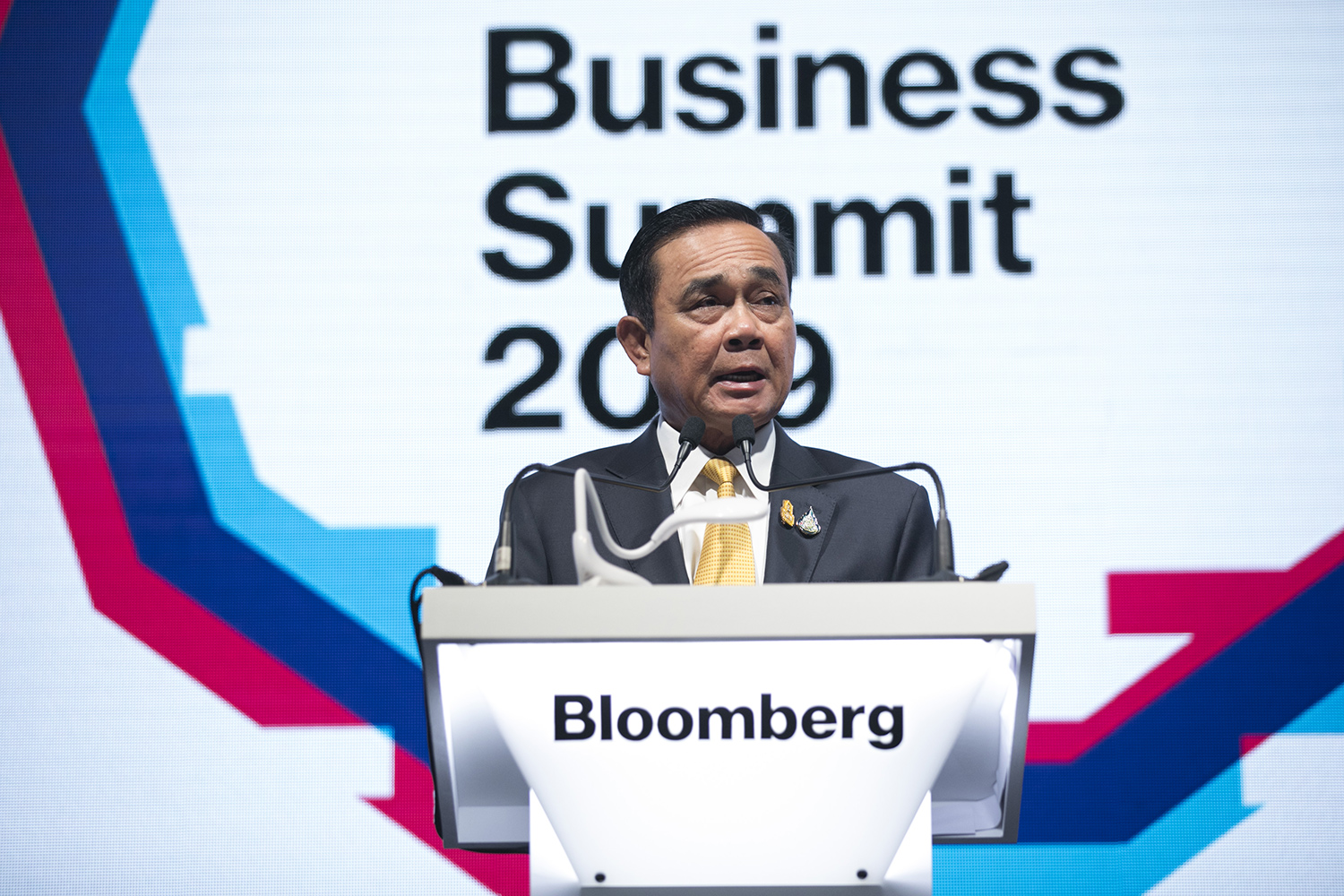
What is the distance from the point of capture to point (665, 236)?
175 centimetres

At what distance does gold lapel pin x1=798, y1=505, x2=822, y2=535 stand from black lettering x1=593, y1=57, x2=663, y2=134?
1.31m

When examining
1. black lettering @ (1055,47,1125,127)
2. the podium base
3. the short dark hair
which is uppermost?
black lettering @ (1055,47,1125,127)

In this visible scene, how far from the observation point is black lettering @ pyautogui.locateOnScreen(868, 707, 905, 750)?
0.91m

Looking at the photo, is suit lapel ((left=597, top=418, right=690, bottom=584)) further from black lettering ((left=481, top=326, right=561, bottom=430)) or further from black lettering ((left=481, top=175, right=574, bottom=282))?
black lettering ((left=481, top=175, right=574, bottom=282))

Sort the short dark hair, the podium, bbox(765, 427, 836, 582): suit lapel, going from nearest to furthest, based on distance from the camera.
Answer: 1. the podium
2. bbox(765, 427, 836, 582): suit lapel
3. the short dark hair

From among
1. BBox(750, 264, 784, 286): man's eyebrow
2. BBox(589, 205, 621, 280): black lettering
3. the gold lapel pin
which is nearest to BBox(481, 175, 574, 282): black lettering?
BBox(589, 205, 621, 280): black lettering

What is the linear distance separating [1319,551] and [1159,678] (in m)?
0.41

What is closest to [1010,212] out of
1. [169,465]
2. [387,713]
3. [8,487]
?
[387,713]

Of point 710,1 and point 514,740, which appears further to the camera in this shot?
point 710,1

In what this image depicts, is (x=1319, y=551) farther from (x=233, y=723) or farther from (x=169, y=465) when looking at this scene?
(x=169, y=465)

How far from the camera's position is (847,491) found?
5.25ft

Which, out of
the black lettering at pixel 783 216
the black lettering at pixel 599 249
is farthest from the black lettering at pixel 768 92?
the black lettering at pixel 599 249

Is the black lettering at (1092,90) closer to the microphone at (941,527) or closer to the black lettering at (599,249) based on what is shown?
the black lettering at (599,249)

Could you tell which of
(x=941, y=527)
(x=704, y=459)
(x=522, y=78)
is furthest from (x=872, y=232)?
(x=941, y=527)
